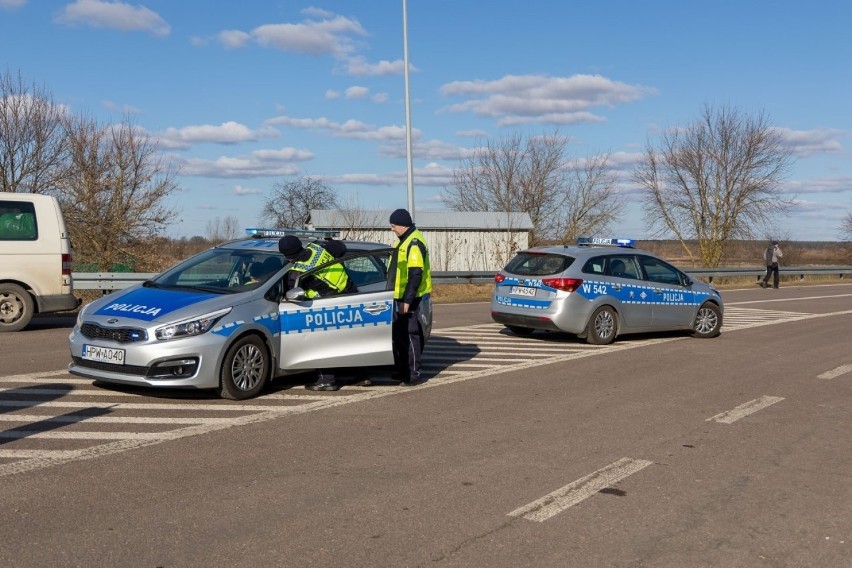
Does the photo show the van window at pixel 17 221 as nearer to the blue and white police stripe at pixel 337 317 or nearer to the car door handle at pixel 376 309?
the blue and white police stripe at pixel 337 317

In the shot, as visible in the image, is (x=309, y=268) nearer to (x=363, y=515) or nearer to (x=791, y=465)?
(x=363, y=515)

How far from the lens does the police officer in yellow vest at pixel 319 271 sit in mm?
8711

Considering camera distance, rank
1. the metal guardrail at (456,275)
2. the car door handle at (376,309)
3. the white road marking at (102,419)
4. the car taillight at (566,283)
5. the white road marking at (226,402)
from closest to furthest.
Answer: the white road marking at (226,402)
the white road marking at (102,419)
the car door handle at (376,309)
the car taillight at (566,283)
the metal guardrail at (456,275)

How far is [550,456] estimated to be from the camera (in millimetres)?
6504

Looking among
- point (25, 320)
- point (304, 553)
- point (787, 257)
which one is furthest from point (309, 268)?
point (787, 257)

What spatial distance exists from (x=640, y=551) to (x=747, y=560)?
1.77ft


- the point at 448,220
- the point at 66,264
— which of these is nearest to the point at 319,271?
the point at 66,264

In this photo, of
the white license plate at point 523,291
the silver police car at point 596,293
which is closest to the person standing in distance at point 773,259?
the silver police car at point 596,293

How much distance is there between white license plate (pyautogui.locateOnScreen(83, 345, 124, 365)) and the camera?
25.1ft

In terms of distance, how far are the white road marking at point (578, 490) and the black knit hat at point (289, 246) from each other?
3.92 m

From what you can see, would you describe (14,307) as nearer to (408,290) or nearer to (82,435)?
(408,290)

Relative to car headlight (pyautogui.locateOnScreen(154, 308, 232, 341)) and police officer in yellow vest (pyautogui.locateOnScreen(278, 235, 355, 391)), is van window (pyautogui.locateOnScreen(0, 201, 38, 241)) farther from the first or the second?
car headlight (pyautogui.locateOnScreen(154, 308, 232, 341))

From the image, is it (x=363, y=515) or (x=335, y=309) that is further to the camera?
(x=335, y=309)

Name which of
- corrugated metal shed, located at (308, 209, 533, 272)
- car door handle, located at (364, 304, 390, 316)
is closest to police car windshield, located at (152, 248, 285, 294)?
car door handle, located at (364, 304, 390, 316)
